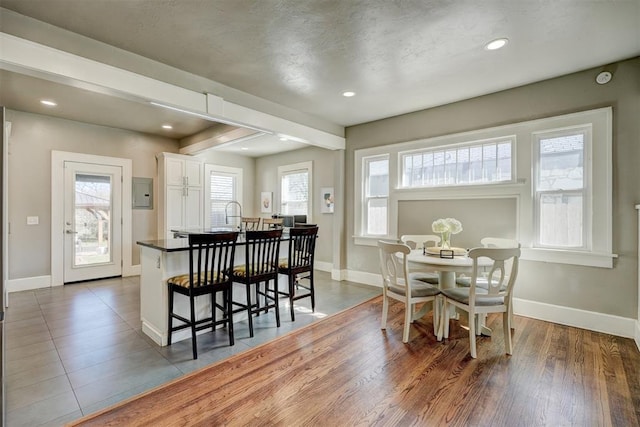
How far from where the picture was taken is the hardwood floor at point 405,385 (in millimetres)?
1809

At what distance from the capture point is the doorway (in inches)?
193

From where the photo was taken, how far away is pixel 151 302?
291 centimetres

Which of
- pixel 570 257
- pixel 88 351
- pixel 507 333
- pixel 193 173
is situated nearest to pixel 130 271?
pixel 193 173

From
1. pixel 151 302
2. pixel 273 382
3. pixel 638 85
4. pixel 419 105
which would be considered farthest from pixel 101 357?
pixel 638 85

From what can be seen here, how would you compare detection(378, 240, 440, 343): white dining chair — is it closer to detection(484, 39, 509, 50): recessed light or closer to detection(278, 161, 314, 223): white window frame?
detection(484, 39, 509, 50): recessed light

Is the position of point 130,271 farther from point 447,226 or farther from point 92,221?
point 447,226

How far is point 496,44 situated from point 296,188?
4846 millimetres

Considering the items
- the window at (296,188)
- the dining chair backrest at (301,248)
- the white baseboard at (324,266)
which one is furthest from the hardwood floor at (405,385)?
the window at (296,188)

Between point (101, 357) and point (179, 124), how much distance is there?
12.9 feet

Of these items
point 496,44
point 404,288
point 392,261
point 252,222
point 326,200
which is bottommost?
point 404,288

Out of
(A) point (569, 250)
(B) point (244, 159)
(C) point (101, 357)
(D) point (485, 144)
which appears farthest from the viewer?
(B) point (244, 159)

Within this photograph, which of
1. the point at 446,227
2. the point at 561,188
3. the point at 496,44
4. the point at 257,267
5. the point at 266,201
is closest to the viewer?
the point at 496,44

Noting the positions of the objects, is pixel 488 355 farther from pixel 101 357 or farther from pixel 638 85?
pixel 101 357

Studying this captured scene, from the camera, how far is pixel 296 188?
690 cm
